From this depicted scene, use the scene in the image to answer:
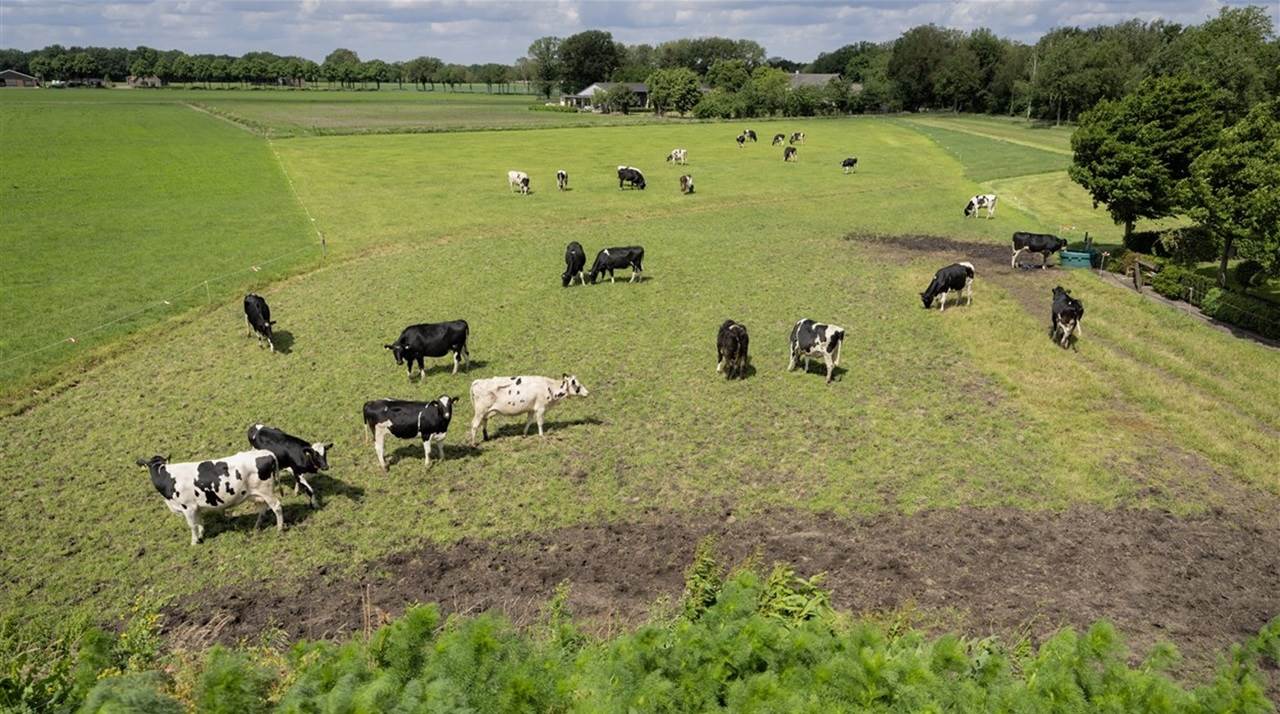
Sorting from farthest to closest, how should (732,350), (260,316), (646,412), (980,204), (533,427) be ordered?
(980,204), (260,316), (732,350), (646,412), (533,427)

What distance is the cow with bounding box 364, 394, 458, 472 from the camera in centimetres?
1445

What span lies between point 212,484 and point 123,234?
2746cm

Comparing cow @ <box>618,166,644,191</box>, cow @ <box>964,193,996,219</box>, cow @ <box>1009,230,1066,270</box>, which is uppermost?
cow @ <box>618,166,644,191</box>

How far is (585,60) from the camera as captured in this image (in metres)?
182

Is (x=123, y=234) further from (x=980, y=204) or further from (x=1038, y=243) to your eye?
(x=980, y=204)

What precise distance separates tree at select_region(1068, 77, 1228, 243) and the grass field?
442 centimetres

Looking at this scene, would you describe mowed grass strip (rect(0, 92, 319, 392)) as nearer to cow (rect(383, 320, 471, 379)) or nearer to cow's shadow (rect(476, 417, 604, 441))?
cow (rect(383, 320, 471, 379))

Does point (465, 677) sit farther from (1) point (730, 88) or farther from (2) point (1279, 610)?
→ (1) point (730, 88)

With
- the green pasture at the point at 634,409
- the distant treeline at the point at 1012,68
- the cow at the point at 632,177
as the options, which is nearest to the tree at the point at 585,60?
the distant treeline at the point at 1012,68

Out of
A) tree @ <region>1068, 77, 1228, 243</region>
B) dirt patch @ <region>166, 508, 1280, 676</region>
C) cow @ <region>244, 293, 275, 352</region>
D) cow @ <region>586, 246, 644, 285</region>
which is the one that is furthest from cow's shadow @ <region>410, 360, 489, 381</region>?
tree @ <region>1068, 77, 1228, 243</region>

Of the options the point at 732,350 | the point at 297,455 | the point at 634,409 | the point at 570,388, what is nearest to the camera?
the point at 297,455

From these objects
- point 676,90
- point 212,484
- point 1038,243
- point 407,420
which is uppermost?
point 676,90

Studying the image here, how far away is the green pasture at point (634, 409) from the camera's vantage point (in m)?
12.8

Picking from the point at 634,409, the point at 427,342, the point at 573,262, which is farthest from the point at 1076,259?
the point at 427,342
